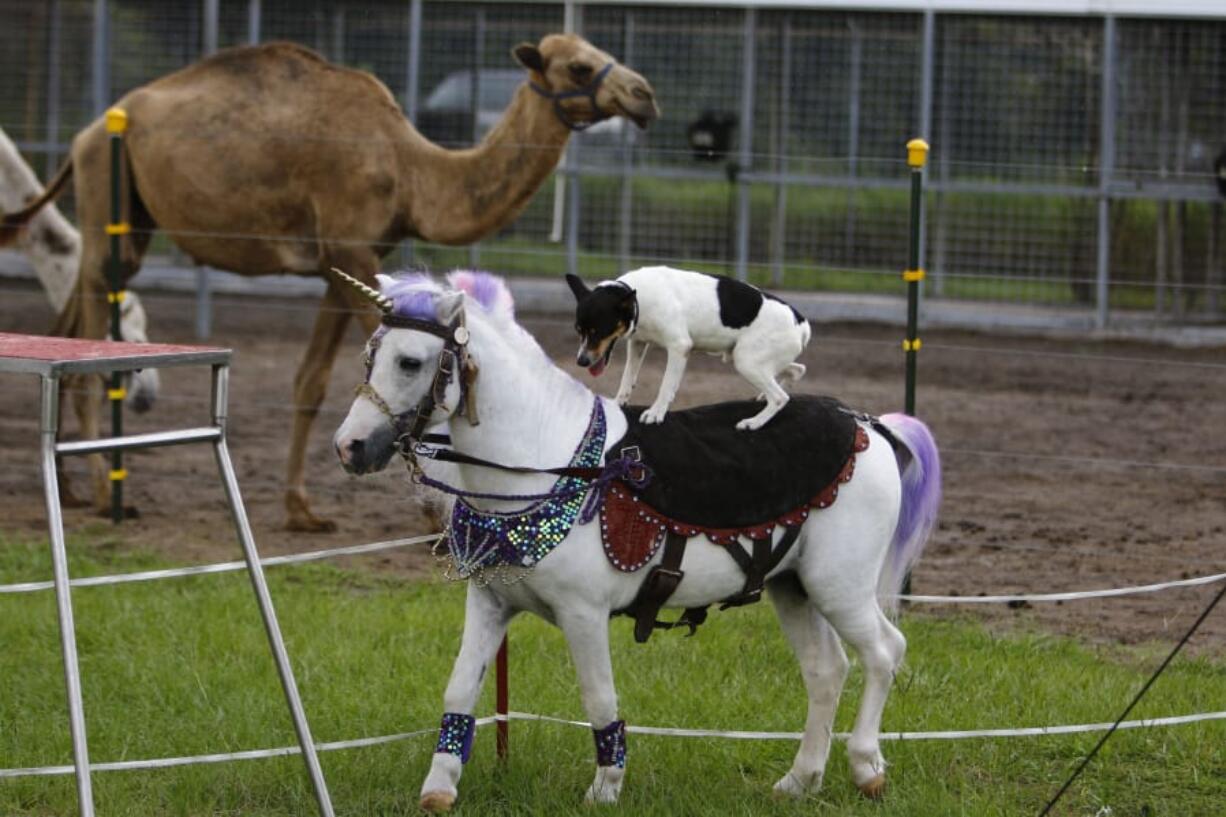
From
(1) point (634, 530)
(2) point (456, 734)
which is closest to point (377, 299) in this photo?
(1) point (634, 530)

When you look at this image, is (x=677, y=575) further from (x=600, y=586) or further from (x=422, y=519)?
(x=422, y=519)

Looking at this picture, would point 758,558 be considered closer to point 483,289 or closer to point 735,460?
point 735,460

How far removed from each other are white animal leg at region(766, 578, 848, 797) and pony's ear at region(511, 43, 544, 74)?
13.0ft

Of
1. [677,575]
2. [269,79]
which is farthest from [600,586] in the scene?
[269,79]

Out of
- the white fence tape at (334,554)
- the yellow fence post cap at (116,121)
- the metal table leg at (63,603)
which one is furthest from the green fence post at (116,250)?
the metal table leg at (63,603)

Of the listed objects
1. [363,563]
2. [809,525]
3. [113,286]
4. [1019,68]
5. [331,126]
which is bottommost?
[363,563]

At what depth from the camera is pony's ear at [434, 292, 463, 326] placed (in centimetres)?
470

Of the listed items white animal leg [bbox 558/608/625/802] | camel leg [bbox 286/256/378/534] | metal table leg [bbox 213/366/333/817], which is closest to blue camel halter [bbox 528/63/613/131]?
camel leg [bbox 286/256/378/534]

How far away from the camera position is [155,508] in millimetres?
9648

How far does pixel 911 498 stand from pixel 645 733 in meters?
1.10

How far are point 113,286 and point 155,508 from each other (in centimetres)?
128

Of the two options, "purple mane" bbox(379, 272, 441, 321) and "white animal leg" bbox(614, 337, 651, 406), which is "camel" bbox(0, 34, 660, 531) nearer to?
"white animal leg" bbox(614, 337, 651, 406)

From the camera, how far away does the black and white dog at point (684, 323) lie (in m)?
4.74

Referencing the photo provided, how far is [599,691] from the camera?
16.0 feet
